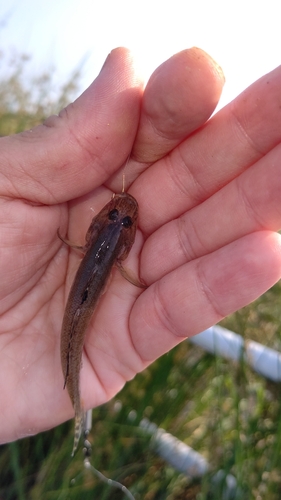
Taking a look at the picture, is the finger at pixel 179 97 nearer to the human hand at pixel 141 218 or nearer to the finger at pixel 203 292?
the human hand at pixel 141 218

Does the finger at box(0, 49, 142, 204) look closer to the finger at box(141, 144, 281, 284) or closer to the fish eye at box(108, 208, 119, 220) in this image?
the fish eye at box(108, 208, 119, 220)

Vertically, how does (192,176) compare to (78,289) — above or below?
above

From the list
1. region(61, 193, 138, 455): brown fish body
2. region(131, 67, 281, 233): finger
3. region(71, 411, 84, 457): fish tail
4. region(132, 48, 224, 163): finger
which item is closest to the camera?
region(132, 48, 224, 163): finger

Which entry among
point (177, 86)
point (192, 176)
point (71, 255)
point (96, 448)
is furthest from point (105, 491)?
point (177, 86)

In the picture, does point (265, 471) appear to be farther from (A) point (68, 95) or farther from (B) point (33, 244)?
(A) point (68, 95)

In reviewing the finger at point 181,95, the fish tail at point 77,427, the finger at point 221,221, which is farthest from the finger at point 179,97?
the fish tail at point 77,427

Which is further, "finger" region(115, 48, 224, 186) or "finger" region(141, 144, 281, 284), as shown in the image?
"finger" region(141, 144, 281, 284)

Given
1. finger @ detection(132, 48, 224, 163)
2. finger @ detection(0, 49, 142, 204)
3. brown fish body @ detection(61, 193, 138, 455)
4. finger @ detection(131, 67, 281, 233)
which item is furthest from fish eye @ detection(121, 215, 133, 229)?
finger @ detection(132, 48, 224, 163)

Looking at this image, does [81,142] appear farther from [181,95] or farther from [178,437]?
[178,437]
